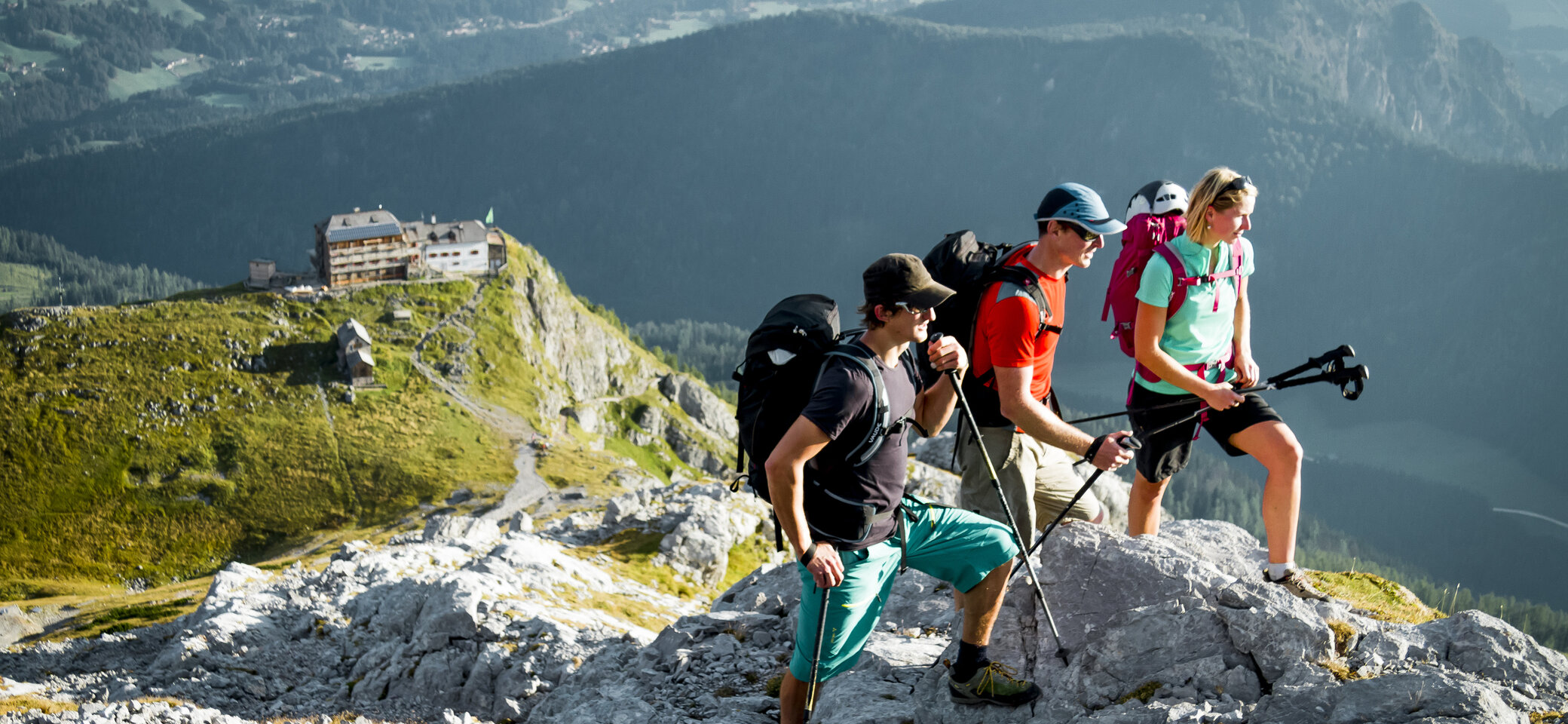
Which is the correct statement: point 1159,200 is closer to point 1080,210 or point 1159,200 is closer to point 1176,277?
point 1176,277

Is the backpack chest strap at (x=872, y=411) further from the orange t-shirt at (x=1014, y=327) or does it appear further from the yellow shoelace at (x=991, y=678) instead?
the yellow shoelace at (x=991, y=678)

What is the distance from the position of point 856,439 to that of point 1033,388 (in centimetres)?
320

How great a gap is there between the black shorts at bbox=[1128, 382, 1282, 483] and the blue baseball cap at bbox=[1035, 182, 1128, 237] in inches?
94.4

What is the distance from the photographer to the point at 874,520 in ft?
31.1

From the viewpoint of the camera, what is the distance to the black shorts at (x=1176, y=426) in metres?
11.2

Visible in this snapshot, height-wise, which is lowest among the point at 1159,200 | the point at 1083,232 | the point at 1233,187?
the point at 1083,232

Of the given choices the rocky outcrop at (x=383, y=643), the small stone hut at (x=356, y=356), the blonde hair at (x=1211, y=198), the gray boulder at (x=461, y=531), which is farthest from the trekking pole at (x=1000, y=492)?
the small stone hut at (x=356, y=356)

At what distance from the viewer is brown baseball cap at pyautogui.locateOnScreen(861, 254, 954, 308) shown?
349 inches

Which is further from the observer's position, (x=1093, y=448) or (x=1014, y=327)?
(x=1014, y=327)

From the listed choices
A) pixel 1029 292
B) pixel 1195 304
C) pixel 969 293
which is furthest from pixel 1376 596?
pixel 969 293

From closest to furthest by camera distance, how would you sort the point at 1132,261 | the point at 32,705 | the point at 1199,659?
1. the point at 1199,659
2. the point at 1132,261
3. the point at 32,705

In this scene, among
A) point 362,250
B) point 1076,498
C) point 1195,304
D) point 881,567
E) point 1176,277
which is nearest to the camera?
point 881,567

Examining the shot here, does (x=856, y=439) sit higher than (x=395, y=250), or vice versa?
(x=395, y=250)

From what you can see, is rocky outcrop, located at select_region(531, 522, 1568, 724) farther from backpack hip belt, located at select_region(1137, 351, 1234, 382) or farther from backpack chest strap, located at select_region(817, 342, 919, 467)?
backpack chest strap, located at select_region(817, 342, 919, 467)
